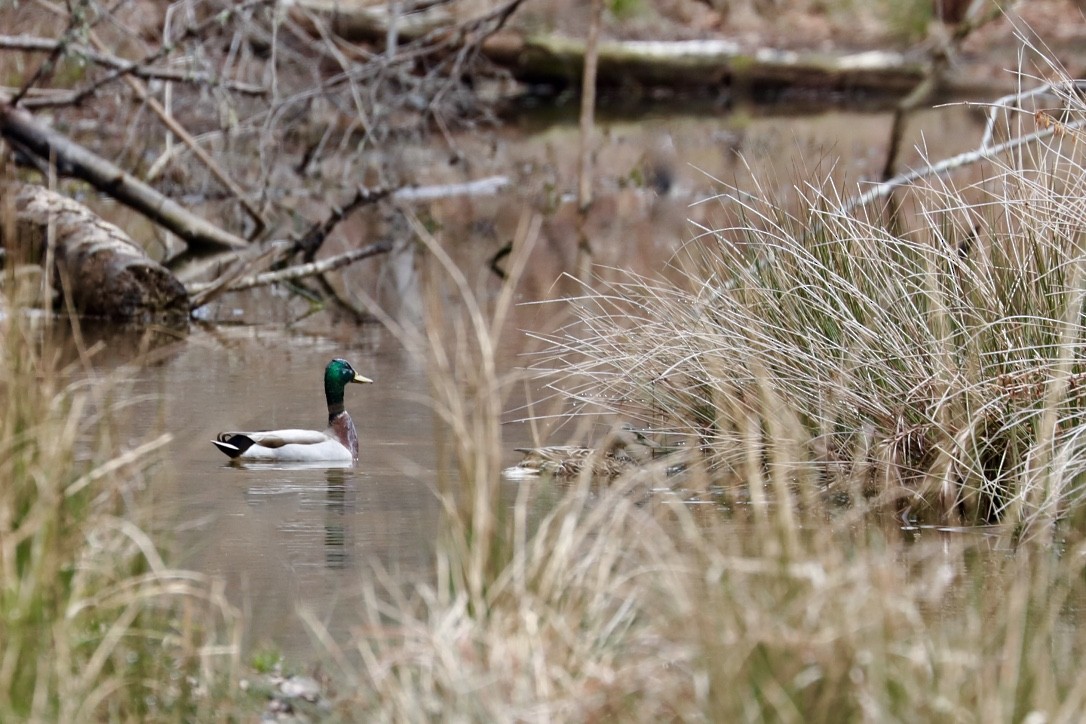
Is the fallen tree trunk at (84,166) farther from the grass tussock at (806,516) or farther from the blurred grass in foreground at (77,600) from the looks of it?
the blurred grass in foreground at (77,600)

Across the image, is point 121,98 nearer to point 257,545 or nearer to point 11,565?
point 257,545

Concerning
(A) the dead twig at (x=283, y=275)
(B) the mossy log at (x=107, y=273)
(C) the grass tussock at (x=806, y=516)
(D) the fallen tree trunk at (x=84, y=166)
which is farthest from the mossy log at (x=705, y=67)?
(C) the grass tussock at (x=806, y=516)

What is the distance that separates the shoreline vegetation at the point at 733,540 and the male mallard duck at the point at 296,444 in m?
0.64

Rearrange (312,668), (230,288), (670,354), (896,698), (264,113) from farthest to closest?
(264,113) → (230,288) → (670,354) → (312,668) → (896,698)

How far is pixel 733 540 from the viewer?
15.3 feet

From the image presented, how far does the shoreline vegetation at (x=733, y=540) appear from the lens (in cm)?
362

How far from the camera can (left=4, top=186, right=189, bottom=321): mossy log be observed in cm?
1242

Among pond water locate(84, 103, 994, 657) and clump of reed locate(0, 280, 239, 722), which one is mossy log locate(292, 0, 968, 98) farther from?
clump of reed locate(0, 280, 239, 722)

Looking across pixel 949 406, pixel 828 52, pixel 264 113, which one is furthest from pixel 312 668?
pixel 828 52

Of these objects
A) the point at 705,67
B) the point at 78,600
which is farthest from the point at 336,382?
the point at 705,67

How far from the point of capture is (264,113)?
15.2 metres

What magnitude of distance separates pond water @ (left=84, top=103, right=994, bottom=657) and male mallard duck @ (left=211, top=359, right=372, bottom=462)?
87 mm

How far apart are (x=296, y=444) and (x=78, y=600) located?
390 centimetres

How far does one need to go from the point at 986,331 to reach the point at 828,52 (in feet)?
99.9
